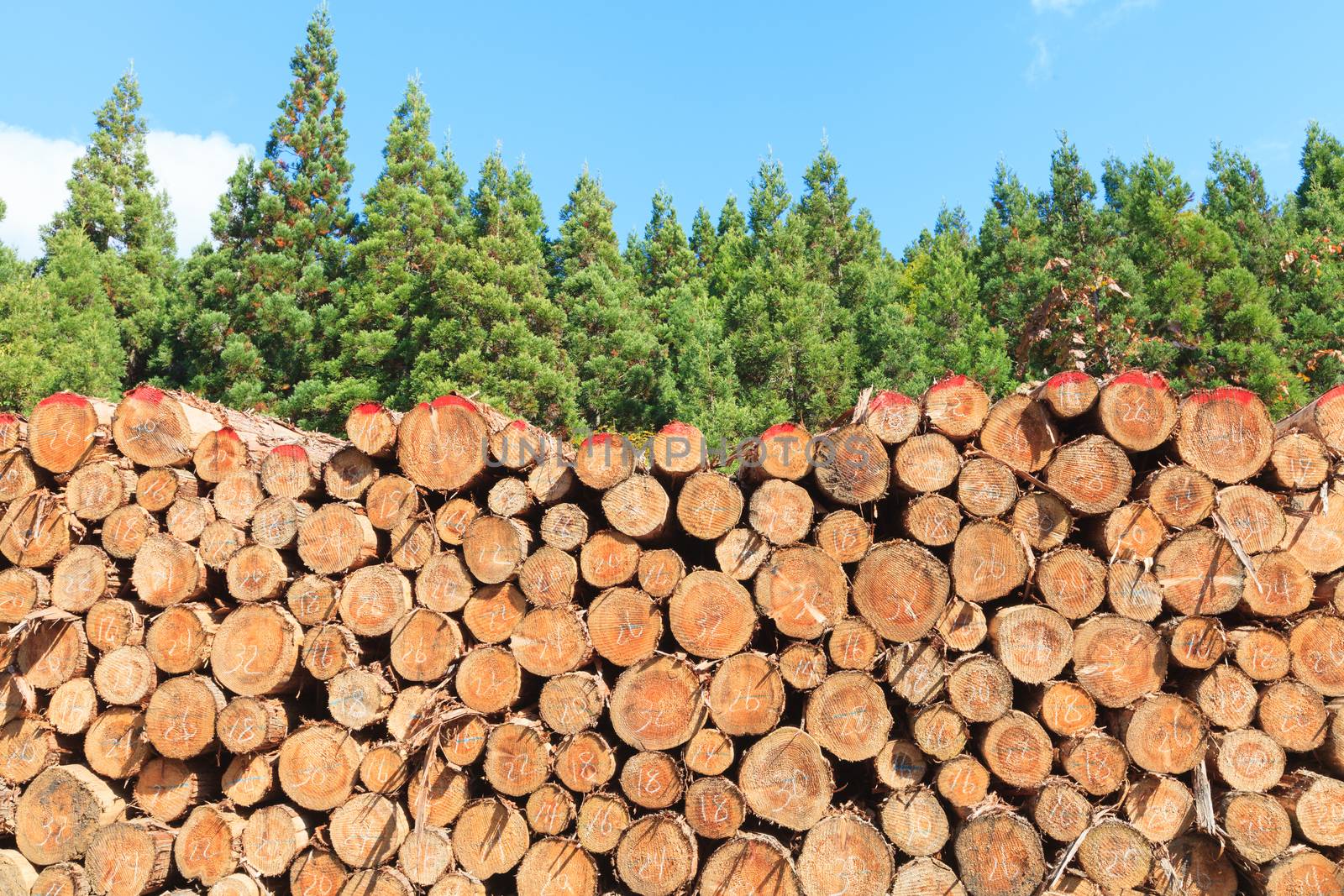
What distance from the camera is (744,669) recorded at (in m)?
3.81

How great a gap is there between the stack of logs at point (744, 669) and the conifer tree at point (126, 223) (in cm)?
1688

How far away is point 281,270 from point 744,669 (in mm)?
15915

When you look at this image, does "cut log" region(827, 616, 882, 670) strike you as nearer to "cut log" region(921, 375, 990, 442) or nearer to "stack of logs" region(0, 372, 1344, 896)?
"stack of logs" region(0, 372, 1344, 896)

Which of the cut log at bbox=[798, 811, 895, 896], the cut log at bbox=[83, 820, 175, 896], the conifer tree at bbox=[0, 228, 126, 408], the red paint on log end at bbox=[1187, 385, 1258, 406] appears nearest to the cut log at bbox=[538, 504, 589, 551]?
the cut log at bbox=[798, 811, 895, 896]

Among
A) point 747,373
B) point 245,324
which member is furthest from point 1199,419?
point 245,324

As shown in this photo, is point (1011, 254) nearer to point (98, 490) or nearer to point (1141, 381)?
point (1141, 381)

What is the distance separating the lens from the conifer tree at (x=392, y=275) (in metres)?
15.2

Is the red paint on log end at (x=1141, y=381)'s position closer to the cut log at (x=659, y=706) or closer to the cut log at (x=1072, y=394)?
the cut log at (x=1072, y=394)

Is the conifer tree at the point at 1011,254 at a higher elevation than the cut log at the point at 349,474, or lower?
higher

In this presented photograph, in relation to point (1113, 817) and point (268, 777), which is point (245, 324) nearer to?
point (268, 777)

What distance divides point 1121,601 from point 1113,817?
0.91 metres

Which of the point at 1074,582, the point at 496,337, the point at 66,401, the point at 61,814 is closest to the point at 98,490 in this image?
the point at 66,401

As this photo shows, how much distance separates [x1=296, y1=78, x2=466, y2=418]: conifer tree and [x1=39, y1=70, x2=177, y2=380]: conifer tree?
212 inches

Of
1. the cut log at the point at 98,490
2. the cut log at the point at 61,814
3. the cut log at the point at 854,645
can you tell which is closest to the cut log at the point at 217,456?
the cut log at the point at 98,490
